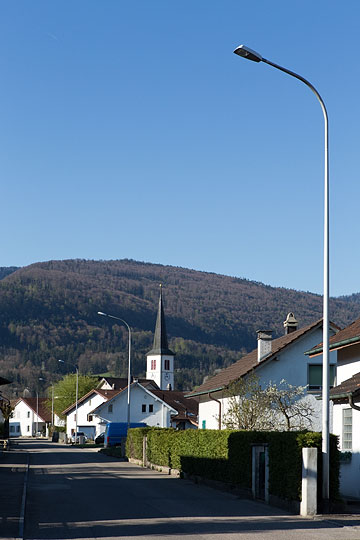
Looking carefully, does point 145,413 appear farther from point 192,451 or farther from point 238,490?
point 238,490

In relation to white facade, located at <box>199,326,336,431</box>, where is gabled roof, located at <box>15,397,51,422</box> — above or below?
below

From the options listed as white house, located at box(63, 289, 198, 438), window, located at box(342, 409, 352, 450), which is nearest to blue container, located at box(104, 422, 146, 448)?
white house, located at box(63, 289, 198, 438)

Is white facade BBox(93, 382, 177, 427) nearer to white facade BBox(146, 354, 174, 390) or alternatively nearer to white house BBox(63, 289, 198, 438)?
white house BBox(63, 289, 198, 438)

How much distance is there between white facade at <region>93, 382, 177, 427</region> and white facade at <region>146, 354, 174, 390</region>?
62.3m

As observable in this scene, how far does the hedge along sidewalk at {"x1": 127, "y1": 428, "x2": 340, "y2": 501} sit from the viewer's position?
1753 centimetres

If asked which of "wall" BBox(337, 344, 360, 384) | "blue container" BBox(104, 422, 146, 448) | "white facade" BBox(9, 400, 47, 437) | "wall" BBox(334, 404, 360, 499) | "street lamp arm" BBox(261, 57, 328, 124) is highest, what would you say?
"street lamp arm" BBox(261, 57, 328, 124)

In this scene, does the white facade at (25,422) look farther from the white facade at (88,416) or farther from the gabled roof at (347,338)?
the gabled roof at (347,338)

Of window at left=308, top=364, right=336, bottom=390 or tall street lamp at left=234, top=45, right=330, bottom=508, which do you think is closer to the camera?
A: tall street lamp at left=234, top=45, right=330, bottom=508

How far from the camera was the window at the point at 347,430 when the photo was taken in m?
22.6

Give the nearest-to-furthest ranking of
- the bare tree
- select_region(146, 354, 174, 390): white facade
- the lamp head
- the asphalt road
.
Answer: the asphalt road → the lamp head → the bare tree → select_region(146, 354, 174, 390): white facade

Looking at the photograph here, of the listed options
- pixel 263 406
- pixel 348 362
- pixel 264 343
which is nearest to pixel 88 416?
pixel 264 343

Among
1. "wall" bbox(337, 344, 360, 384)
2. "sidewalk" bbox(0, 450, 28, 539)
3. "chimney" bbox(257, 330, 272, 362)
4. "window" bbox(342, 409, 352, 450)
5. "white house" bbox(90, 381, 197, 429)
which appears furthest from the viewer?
"white house" bbox(90, 381, 197, 429)

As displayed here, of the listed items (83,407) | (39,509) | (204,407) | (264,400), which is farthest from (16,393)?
(39,509)

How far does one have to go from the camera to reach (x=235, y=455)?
2291 centimetres
